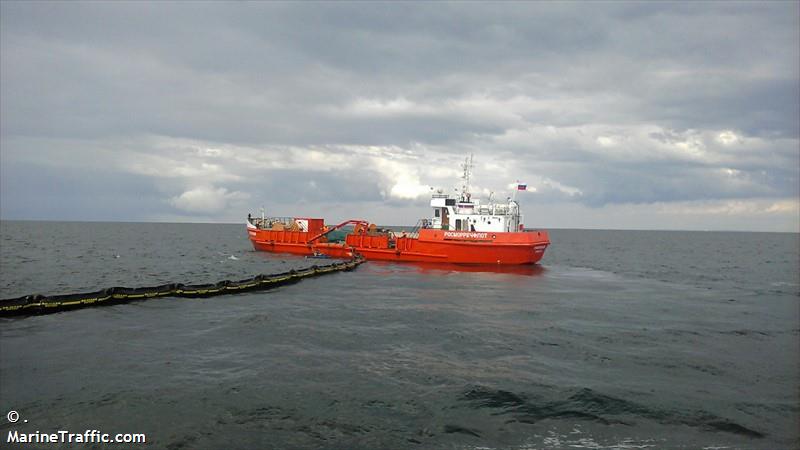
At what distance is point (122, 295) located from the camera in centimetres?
2217

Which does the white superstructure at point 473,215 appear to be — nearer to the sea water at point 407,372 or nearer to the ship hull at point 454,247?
the ship hull at point 454,247

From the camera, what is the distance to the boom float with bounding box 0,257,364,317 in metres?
19.3

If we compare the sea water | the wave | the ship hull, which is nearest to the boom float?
the sea water

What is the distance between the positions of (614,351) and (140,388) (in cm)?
1434

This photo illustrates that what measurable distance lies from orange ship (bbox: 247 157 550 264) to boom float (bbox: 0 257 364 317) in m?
12.4

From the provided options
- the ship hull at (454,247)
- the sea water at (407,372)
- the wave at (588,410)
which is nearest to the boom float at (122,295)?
the sea water at (407,372)

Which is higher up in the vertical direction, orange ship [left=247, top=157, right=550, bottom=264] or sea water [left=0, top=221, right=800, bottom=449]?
orange ship [left=247, top=157, right=550, bottom=264]

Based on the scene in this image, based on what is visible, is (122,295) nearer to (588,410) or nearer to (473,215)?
(588,410)

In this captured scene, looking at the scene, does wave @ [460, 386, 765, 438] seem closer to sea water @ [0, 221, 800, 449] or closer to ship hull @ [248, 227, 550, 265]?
sea water @ [0, 221, 800, 449]

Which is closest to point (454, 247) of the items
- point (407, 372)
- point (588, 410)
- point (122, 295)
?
point (122, 295)

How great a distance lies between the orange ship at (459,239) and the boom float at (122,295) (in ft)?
40.6

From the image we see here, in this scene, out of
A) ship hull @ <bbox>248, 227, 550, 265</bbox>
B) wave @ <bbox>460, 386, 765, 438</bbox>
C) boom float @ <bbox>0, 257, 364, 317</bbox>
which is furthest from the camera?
ship hull @ <bbox>248, 227, 550, 265</bbox>

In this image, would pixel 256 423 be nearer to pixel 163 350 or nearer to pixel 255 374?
pixel 255 374

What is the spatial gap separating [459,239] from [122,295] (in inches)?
995
